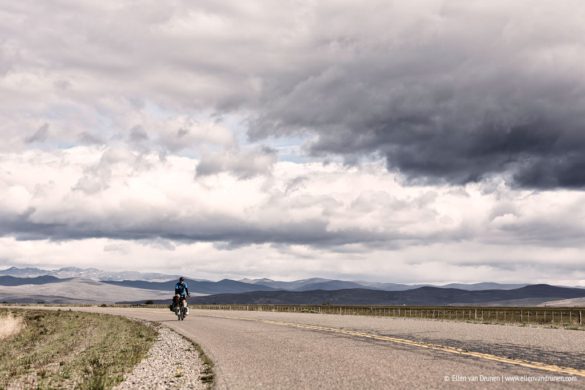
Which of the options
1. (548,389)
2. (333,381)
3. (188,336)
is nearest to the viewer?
(548,389)

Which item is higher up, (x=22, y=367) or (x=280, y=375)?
(x=280, y=375)

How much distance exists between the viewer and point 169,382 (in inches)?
Result: 494

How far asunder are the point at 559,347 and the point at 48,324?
1795 inches

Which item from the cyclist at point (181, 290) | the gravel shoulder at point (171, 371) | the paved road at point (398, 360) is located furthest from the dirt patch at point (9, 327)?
the paved road at point (398, 360)

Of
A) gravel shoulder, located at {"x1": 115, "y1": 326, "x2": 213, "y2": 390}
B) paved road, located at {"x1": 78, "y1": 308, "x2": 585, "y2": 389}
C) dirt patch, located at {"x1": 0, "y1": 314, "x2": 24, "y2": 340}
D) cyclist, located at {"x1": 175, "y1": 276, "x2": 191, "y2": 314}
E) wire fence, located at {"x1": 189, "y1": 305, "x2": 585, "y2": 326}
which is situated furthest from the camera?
wire fence, located at {"x1": 189, "y1": 305, "x2": 585, "y2": 326}

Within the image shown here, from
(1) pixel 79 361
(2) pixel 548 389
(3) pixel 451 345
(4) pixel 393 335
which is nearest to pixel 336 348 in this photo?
(3) pixel 451 345

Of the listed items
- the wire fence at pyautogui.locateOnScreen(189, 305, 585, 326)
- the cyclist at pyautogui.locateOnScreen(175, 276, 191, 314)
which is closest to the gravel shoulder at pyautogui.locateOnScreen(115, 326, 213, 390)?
the cyclist at pyautogui.locateOnScreen(175, 276, 191, 314)

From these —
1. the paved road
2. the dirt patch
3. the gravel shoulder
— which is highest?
the paved road

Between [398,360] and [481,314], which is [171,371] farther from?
[481,314]

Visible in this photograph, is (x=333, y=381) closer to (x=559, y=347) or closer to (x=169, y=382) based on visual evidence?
(x=169, y=382)

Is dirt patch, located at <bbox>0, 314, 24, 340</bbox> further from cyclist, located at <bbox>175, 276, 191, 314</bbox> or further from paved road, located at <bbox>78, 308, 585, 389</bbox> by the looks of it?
paved road, located at <bbox>78, 308, 585, 389</bbox>

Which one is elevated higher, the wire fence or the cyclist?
the cyclist

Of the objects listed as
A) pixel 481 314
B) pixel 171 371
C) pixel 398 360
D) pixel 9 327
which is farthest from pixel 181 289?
pixel 481 314

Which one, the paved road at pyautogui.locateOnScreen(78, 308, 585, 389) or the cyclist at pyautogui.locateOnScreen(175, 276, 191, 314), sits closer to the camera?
the paved road at pyautogui.locateOnScreen(78, 308, 585, 389)
